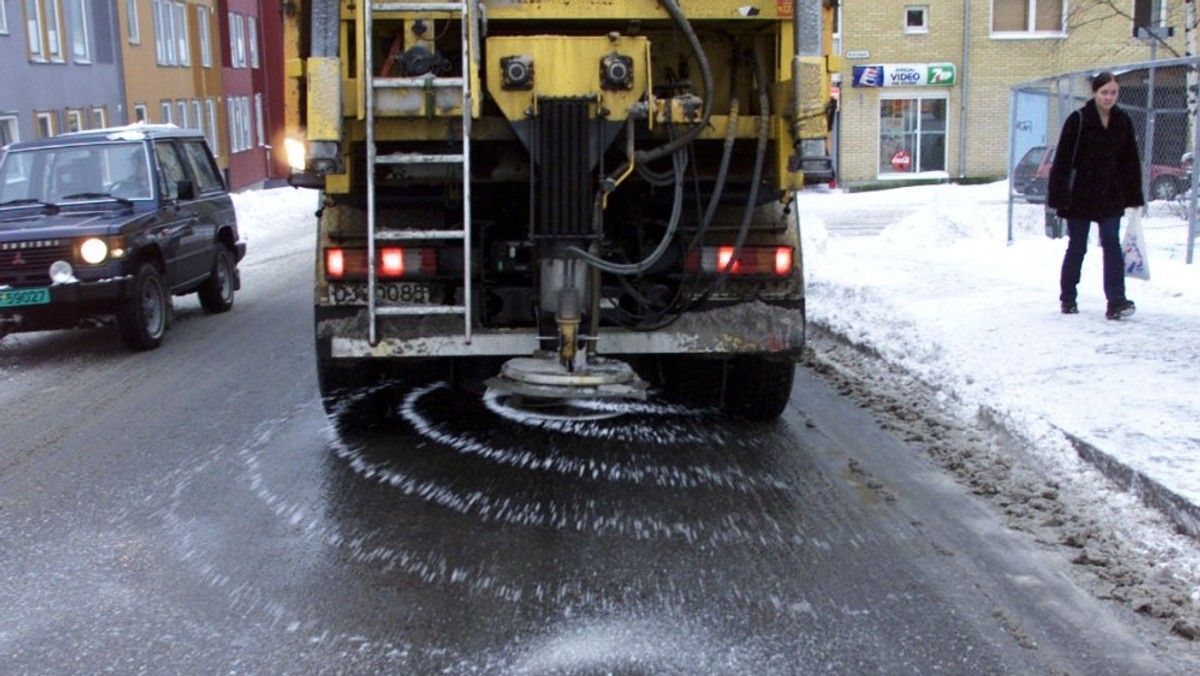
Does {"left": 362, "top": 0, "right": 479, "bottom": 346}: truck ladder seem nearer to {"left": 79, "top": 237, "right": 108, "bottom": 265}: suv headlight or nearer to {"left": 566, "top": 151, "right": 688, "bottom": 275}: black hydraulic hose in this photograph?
{"left": 566, "top": 151, "right": 688, "bottom": 275}: black hydraulic hose

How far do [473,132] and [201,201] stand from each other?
268 inches

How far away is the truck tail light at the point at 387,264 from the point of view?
6.29m

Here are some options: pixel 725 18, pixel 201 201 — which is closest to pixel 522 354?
pixel 725 18

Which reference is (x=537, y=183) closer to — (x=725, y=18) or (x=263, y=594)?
(x=725, y=18)

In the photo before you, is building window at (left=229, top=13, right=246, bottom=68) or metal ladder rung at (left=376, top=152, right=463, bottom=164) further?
building window at (left=229, top=13, right=246, bottom=68)

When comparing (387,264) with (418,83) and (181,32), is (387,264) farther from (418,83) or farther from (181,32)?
(181,32)

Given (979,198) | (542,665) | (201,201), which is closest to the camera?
(542,665)

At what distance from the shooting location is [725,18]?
6125mm

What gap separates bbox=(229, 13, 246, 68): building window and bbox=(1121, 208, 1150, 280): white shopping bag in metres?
39.9

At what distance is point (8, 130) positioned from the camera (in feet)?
84.6

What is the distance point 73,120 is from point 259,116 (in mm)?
21009

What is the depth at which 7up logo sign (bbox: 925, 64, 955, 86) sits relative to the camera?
33281 millimetres

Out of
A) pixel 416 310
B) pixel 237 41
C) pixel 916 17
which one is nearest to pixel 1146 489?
pixel 416 310

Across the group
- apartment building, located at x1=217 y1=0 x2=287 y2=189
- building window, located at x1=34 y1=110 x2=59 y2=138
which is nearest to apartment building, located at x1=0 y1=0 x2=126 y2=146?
building window, located at x1=34 y1=110 x2=59 y2=138
